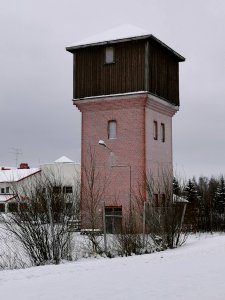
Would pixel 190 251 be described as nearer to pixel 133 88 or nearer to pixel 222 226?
pixel 133 88

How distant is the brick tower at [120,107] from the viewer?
95.1ft

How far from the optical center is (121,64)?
96.6ft

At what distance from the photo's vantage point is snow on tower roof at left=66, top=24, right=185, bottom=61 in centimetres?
2900

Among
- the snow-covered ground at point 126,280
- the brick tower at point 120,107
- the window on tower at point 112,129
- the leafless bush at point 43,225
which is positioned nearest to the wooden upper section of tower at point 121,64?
the brick tower at point 120,107

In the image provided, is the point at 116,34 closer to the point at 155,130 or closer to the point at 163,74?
the point at 163,74

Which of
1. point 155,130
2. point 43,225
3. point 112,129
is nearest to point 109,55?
point 112,129

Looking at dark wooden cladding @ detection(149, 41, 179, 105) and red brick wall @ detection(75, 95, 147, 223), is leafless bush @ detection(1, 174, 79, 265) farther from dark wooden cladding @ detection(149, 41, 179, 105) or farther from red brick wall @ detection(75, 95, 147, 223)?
dark wooden cladding @ detection(149, 41, 179, 105)

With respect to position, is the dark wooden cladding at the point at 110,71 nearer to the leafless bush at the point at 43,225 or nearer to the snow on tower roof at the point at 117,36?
the snow on tower roof at the point at 117,36

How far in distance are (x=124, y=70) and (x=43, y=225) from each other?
14.5 m

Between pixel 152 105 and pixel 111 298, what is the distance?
20.8m

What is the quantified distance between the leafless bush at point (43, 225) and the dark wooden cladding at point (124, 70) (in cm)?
1280

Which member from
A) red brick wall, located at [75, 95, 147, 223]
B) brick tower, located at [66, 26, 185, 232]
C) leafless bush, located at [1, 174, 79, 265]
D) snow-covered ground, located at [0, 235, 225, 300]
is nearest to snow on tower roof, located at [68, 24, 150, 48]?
brick tower, located at [66, 26, 185, 232]

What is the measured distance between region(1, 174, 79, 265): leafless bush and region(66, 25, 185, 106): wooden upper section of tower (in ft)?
41.9

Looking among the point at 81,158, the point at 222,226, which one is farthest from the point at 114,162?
the point at 222,226
